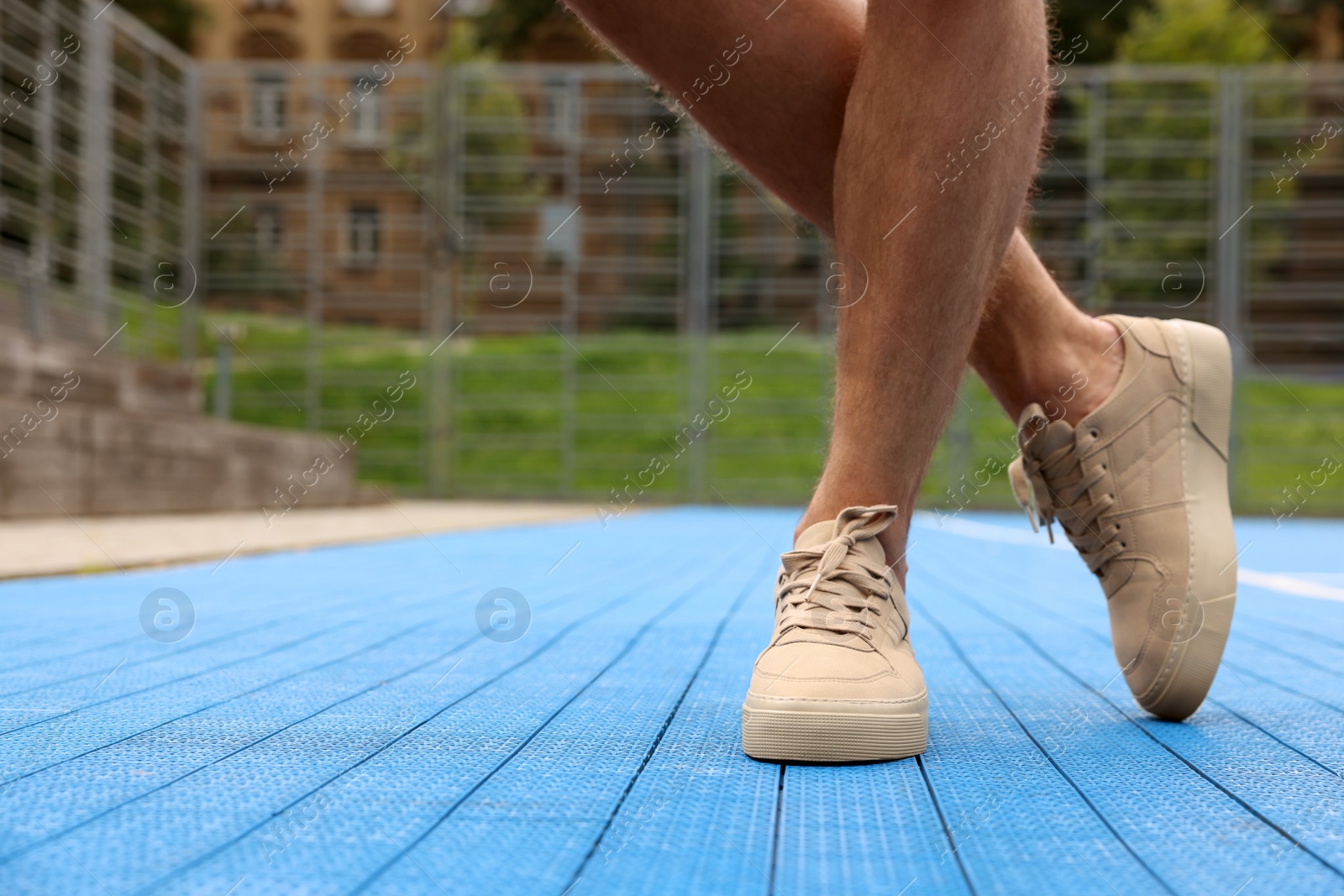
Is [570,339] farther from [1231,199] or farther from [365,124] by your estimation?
[365,124]

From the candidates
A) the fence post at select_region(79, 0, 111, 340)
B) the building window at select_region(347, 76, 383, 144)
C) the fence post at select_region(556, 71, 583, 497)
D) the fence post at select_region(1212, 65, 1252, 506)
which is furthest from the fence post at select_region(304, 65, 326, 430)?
the fence post at select_region(1212, 65, 1252, 506)

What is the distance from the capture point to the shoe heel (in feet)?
3.45

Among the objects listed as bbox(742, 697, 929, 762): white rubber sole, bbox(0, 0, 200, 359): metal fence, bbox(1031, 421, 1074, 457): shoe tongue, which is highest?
bbox(0, 0, 200, 359): metal fence

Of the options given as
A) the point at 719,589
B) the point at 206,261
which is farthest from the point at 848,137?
the point at 206,261

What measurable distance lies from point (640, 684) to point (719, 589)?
1.19m

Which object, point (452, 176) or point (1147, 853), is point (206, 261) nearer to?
point (452, 176)

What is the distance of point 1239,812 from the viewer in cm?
71

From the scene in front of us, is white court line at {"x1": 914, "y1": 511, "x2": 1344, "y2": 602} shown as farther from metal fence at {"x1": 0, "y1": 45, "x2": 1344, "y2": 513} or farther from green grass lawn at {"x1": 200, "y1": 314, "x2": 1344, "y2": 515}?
metal fence at {"x1": 0, "y1": 45, "x2": 1344, "y2": 513}

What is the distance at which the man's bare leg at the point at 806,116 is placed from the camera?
906mm

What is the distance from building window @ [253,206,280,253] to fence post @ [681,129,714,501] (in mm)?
3387

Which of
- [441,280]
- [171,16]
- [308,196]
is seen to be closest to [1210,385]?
[441,280]

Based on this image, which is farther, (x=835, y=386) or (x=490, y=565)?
(x=490, y=565)

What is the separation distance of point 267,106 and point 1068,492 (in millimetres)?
10401

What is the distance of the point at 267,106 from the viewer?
405 inches
